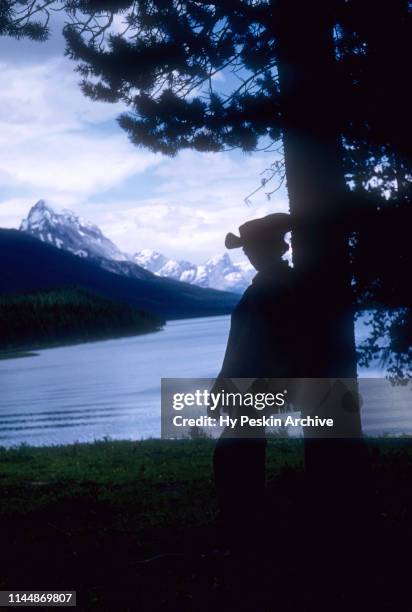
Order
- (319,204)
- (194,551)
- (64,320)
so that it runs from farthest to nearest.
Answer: (64,320) < (319,204) < (194,551)

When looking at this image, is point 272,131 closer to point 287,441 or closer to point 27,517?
point 27,517

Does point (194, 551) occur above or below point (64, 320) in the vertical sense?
below

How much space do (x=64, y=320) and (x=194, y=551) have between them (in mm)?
149296

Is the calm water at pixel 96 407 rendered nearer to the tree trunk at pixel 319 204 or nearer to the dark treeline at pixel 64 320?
the tree trunk at pixel 319 204

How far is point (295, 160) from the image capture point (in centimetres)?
524

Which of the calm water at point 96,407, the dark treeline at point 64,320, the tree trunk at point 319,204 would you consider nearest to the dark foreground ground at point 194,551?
the tree trunk at point 319,204

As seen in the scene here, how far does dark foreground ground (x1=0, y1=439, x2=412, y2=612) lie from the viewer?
385 cm

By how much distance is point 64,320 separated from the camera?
150m

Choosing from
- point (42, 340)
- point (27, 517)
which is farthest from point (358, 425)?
point (42, 340)

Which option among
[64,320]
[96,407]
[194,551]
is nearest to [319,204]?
[194,551]

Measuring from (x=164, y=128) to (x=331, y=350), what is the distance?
3.43m

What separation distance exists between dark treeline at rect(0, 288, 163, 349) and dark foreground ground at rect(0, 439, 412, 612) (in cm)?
12834

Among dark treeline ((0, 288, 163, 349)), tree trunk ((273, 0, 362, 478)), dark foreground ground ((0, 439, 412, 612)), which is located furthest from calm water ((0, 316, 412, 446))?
dark treeline ((0, 288, 163, 349))

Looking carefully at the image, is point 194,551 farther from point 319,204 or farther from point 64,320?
point 64,320
